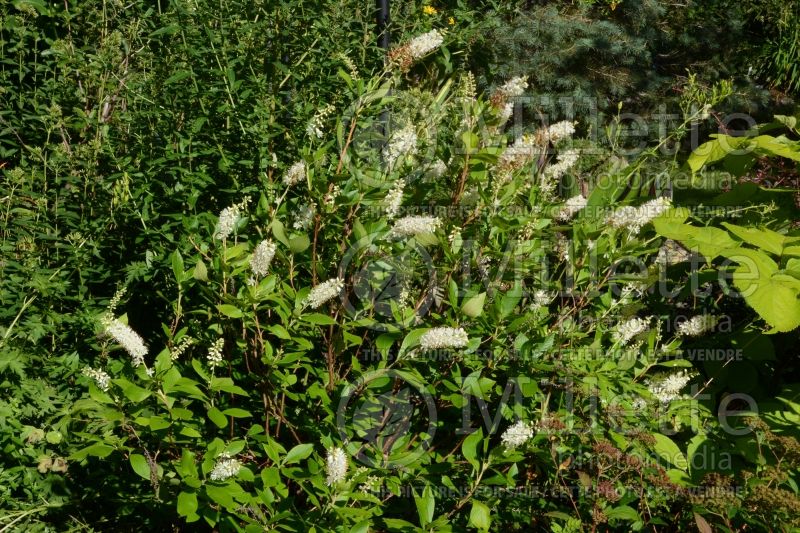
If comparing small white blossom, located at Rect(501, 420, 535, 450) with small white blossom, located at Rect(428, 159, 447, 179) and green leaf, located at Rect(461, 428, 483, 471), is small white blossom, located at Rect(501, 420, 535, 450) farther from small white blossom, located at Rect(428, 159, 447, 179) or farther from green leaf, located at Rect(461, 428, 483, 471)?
small white blossom, located at Rect(428, 159, 447, 179)

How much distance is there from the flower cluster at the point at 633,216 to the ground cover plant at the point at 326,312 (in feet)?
0.04

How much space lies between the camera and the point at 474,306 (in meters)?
1.99

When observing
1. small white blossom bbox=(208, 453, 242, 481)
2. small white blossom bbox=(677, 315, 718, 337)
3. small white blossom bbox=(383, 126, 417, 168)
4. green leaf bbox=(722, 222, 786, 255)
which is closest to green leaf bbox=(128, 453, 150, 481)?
small white blossom bbox=(208, 453, 242, 481)

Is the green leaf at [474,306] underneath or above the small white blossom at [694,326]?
above

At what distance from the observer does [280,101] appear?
2691mm

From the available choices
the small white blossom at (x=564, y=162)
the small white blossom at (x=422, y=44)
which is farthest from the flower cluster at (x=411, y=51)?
the small white blossom at (x=564, y=162)

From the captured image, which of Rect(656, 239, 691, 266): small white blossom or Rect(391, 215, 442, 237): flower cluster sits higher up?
Rect(391, 215, 442, 237): flower cluster

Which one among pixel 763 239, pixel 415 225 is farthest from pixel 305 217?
pixel 763 239

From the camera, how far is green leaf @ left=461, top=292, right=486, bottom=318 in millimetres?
1980

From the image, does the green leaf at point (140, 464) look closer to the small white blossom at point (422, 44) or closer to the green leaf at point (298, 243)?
the green leaf at point (298, 243)

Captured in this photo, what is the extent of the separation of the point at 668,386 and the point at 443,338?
0.83 m

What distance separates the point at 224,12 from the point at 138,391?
1.36 metres

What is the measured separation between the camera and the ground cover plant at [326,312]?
1.96 metres

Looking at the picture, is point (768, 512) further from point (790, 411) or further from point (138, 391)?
point (138, 391)
